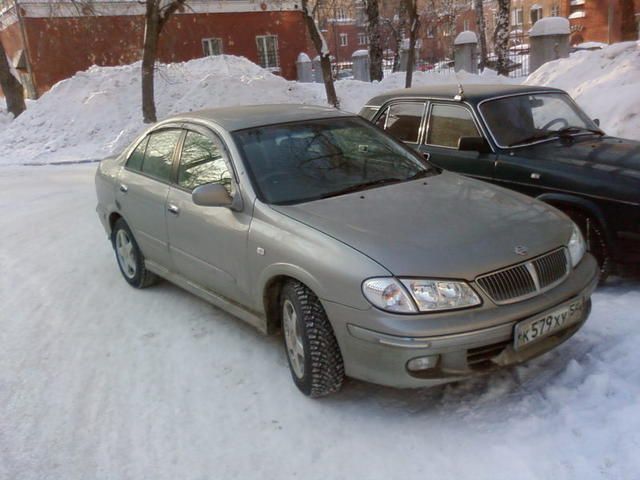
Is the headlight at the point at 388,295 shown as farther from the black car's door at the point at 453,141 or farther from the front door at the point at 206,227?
the black car's door at the point at 453,141

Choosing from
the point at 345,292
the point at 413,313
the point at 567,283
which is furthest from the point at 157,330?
the point at 567,283

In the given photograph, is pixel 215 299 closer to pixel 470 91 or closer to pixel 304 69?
pixel 470 91

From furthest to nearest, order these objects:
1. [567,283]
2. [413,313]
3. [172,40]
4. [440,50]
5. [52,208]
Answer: [440,50], [172,40], [52,208], [567,283], [413,313]

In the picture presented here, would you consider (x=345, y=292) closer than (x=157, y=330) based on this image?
Yes

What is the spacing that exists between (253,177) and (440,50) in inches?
2235

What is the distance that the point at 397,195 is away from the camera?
12.9ft

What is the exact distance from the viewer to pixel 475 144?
5594mm

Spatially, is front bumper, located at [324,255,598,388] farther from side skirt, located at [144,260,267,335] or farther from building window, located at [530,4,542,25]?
building window, located at [530,4,542,25]

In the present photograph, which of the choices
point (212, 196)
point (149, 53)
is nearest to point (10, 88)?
point (149, 53)

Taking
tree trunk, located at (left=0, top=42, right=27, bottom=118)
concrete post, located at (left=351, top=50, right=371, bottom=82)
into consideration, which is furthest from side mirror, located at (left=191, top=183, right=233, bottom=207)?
concrete post, located at (left=351, top=50, right=371, bottom=82)

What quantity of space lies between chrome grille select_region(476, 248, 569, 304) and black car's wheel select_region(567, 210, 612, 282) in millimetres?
1475

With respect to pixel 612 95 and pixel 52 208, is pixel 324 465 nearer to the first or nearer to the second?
pixel 52 208

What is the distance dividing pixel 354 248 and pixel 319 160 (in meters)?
1.19

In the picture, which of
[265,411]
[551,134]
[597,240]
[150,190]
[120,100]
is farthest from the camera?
[120,100]
